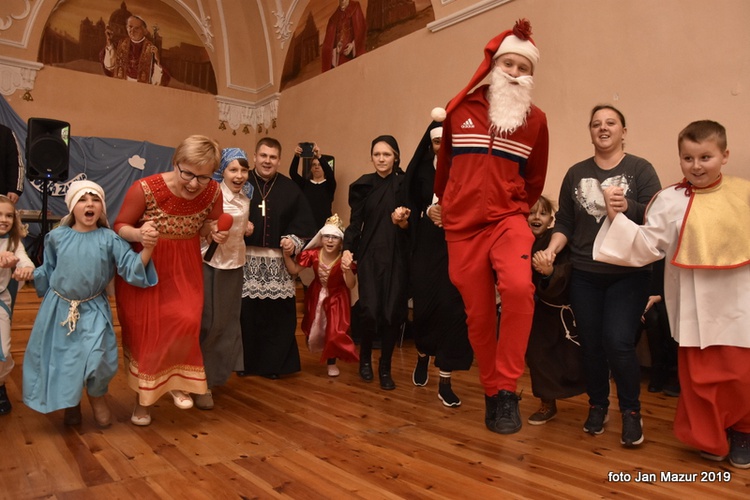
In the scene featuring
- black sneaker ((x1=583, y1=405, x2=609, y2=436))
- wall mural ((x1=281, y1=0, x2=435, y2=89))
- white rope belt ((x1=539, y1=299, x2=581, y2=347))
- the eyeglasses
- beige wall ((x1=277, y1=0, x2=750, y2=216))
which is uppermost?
wall mural ((x1=281, y1=0, x2=435, y2=89))

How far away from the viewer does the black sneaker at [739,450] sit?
2492mm

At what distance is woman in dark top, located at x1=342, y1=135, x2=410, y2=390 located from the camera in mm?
4039

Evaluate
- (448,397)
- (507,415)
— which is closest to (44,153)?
(448,397)

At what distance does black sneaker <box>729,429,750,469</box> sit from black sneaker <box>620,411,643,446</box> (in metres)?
0.36

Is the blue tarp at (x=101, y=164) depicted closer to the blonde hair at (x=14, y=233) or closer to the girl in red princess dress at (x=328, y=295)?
the girl in red princess dress at (x=328, y=295)

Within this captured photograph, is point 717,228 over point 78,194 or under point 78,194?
under

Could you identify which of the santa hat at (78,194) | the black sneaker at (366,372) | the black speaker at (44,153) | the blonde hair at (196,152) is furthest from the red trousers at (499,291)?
the black speaker at (44,153)

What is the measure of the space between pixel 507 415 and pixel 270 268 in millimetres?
2108

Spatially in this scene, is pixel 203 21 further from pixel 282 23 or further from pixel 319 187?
pixel 319 187

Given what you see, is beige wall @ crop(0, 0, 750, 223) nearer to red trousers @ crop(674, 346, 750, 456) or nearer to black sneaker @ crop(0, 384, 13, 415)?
red trousers @ crop(674, 346, 750, 456)

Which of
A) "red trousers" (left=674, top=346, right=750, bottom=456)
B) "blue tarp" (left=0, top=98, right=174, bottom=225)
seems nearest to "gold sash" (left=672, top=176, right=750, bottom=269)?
"red trousers" (left=674, top=346, right=750, bottom=456)

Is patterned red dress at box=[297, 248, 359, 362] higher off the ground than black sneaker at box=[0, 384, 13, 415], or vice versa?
patterned red dress at box=[297, 248, 359, 362]

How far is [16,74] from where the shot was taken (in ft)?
29.3

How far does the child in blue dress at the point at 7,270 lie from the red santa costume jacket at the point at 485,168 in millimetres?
2237
